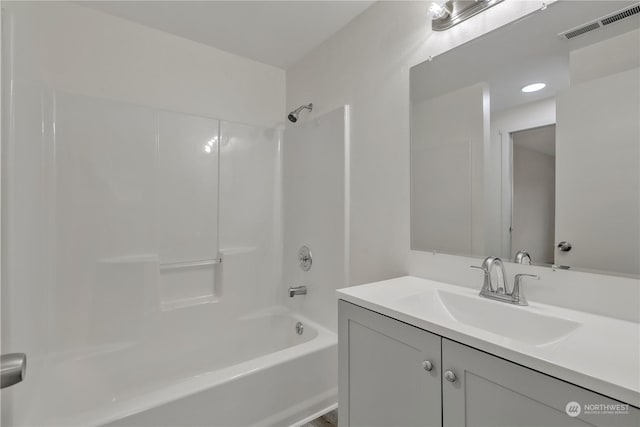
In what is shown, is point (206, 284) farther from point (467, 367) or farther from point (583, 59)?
point (583, 59)

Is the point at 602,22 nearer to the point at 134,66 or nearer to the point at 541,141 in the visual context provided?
the point at 541,141

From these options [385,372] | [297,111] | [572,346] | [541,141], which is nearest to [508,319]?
[572,346]

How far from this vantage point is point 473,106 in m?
1.29

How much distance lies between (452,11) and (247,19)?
4.08ft

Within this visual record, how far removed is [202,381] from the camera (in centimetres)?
132

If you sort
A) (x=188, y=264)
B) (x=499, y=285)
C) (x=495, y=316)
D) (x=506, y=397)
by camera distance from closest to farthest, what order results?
(x=506, y=397), (x=495, y=316), (x=499, y=285), (x=188, y=264)

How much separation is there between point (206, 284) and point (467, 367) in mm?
1871

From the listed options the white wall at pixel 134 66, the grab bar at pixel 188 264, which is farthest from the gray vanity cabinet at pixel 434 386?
the white wall at pixel 134 66

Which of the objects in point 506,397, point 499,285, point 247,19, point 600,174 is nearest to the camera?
point 506,397

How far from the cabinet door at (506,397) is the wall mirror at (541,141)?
52cm

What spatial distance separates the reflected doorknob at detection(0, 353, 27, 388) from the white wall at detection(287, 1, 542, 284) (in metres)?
1.42

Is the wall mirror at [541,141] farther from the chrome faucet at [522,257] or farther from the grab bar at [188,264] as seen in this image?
the grab bar at [188,264]

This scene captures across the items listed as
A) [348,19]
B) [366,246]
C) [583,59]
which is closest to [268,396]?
[366,246]

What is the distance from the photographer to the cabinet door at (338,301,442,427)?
882 millimetres
